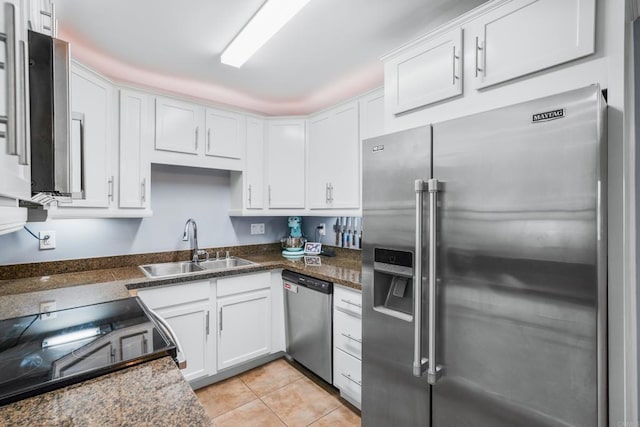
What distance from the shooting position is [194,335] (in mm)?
2252

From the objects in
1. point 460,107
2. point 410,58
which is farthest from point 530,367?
point 410,58

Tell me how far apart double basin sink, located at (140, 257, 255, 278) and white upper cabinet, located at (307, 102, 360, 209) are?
3.03 ft

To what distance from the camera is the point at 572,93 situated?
952mm

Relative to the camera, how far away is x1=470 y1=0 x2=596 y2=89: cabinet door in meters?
1.08

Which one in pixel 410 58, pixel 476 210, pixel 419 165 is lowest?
pixel 476 210

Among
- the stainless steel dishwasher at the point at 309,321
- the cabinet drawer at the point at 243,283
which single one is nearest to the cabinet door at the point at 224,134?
the cabinet drawer at the point at 243,283

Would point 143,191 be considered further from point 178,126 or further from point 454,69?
point 454,69

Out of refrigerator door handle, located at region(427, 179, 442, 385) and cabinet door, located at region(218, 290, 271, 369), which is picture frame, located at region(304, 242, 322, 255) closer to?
cabinet door, located at region(218, 290, 271, 369)

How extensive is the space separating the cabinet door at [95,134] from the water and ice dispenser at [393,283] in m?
1.89

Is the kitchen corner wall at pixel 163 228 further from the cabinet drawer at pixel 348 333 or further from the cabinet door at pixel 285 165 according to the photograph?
the cabinet drawer at pixel 348 333

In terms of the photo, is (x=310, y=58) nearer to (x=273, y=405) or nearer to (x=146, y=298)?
(x=146, y=298)

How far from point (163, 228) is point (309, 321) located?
1516mm

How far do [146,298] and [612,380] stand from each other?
2.35m

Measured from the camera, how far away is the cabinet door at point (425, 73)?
56.8 inches
